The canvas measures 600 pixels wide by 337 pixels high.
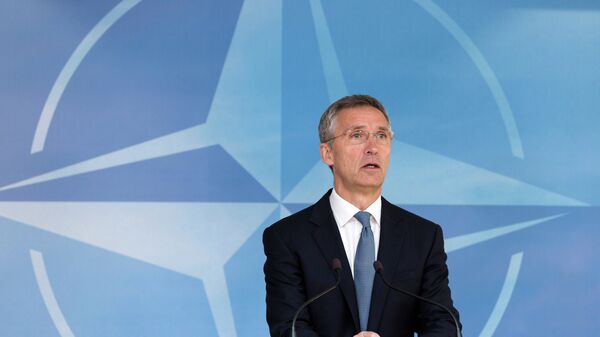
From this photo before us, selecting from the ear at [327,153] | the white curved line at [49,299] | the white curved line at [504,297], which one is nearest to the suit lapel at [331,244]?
the ear at [327,153]

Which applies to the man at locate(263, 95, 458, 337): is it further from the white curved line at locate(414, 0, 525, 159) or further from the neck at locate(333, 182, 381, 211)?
the white curved line at locate(414, 0, 525, 159)

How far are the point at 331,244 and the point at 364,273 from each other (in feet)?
0.48

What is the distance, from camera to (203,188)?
4066mm

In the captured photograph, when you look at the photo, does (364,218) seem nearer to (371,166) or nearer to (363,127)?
(371,166)

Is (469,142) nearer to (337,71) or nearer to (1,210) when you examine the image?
(337,71)

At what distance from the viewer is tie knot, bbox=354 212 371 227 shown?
2.63m

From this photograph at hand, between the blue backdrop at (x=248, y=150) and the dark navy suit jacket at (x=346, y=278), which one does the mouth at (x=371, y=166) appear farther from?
the blue backdrop at (x=248, y=150)

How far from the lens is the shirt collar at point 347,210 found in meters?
2.66

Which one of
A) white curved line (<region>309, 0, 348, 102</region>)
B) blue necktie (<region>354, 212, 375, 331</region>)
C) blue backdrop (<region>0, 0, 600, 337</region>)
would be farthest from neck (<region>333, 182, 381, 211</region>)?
white curved line (<region>309, 0, 348, 102</region>)

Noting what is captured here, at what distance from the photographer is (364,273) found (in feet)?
8.35

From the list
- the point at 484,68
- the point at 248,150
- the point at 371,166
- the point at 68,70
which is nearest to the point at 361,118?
the point at 371,166

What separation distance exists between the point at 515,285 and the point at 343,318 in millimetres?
1866

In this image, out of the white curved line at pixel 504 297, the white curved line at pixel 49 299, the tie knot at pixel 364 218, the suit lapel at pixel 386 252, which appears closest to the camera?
the suit lapel at pixel 386 252

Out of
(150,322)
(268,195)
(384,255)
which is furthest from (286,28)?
(384,255)
